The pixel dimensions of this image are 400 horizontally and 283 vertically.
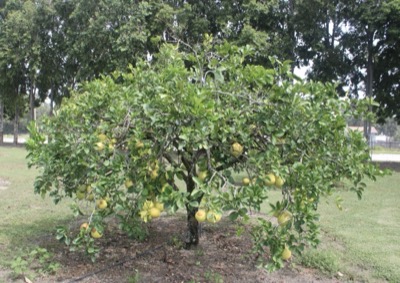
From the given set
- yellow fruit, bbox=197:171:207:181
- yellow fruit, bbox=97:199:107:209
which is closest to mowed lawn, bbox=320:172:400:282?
yellow fruit, bbox=197:171:207:181

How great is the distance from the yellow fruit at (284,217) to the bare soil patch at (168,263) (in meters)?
1.19

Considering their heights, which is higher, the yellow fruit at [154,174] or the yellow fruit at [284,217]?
the yellow fruit at [154,174]

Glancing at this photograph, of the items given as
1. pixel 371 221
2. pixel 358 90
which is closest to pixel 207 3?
pixel 358 90

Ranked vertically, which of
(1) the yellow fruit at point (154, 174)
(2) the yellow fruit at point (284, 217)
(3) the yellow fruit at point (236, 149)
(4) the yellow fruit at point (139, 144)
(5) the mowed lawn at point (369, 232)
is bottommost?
(5) the mowed lawn at point (369, 232)

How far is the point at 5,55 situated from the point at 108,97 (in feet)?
74.4

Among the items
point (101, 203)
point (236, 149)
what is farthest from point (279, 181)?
point (101, 203)

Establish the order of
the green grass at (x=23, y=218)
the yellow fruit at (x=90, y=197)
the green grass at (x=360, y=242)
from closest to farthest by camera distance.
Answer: the yellow fruit at (x=90, y=197), the green grass at (x=360, y=242), the green grass at (x=23, y=218)

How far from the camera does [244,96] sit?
10.6ft

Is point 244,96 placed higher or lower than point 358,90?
lower

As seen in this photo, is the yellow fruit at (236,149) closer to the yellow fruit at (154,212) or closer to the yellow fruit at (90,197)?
the yellow fruit at (154,212)

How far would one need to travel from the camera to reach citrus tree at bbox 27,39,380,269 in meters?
2.86

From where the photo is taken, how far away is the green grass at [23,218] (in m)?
4.75

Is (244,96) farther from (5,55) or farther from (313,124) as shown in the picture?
(5,55)

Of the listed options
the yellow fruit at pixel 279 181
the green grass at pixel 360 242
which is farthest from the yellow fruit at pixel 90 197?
the green grass at pixel 360 242
